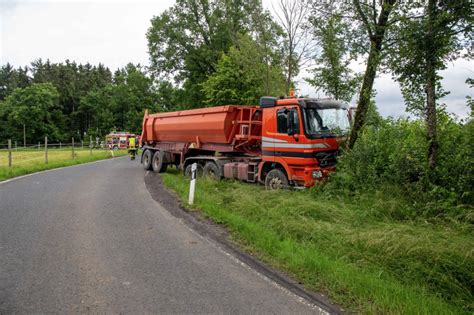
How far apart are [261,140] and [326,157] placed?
106 inches

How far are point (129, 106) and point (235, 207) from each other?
6869 cm

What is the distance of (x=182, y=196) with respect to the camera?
10.1 metres

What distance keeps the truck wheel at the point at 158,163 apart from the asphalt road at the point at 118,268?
7.92m

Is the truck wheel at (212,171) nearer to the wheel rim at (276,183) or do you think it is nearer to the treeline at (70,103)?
the wheel rim at (276,183)

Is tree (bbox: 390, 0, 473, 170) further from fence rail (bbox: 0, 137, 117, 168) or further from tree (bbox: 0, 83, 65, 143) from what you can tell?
tree (bbox: 0, 83, 65, 143)

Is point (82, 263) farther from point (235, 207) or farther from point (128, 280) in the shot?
point (235, 207)

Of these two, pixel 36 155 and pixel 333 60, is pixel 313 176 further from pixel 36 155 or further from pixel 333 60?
pixel 36 155

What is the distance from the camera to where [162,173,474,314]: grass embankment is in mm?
4004

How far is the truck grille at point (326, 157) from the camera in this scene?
966 cm

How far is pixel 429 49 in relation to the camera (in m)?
6.71

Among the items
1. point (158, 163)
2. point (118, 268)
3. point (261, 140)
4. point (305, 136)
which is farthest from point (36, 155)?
point (118, 268)

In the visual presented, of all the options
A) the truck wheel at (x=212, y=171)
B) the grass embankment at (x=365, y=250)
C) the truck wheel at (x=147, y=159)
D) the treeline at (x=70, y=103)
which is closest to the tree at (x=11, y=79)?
the treeline at (x=70, y=103)

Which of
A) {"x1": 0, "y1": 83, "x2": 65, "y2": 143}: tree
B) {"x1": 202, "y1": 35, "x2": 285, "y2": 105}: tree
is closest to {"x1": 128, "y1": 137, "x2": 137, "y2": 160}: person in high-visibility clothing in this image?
{"x1": 202, "y1": 35, "x2": 285, "y2": 105}: tree

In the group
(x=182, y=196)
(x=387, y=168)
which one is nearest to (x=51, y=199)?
(x=182, y=196)
